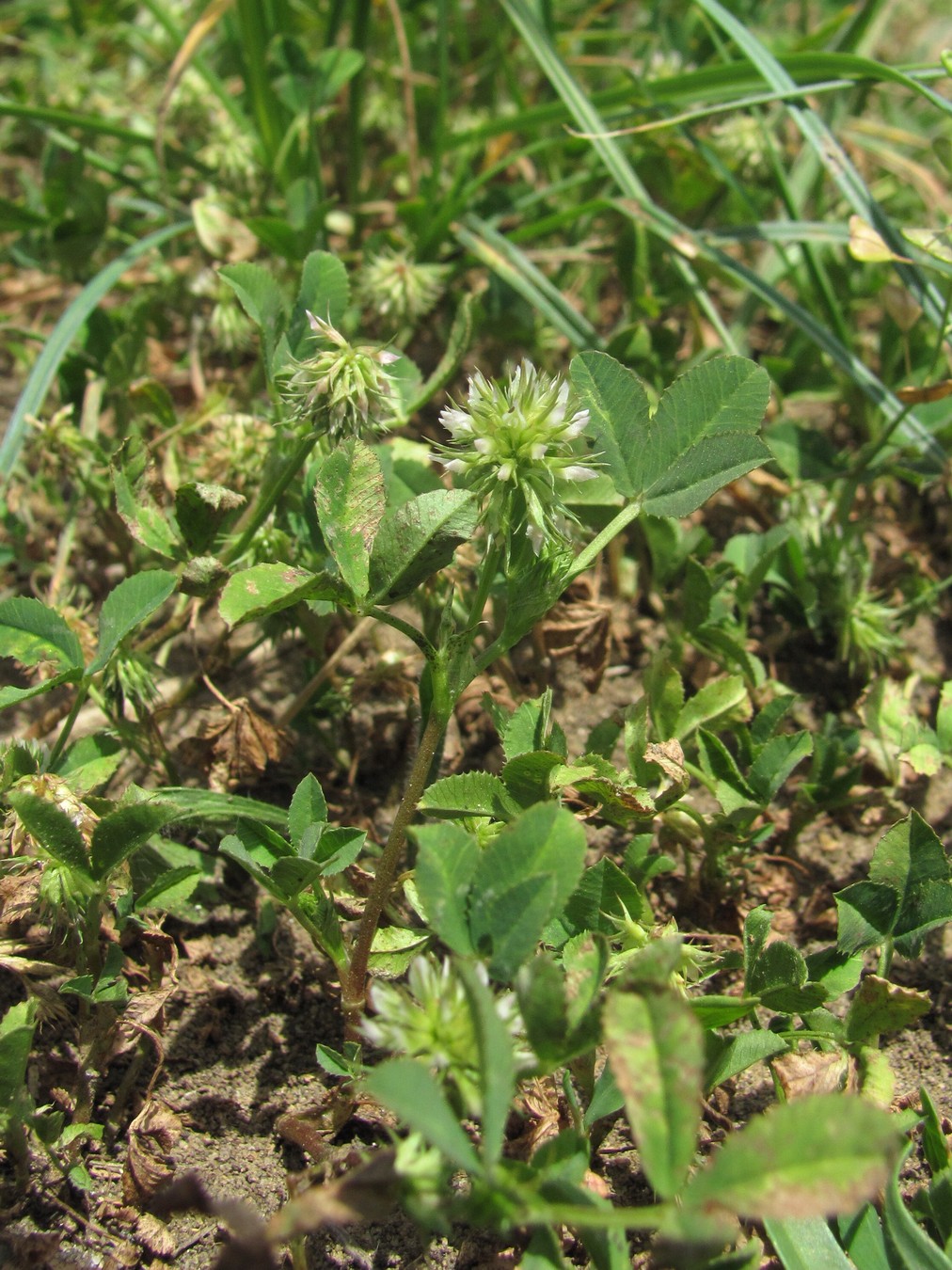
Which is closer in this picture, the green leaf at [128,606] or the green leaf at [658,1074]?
the green leaf at [658,1074]

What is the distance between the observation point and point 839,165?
2371 mm

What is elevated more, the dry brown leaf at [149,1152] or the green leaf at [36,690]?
the green leaf at [36,690]

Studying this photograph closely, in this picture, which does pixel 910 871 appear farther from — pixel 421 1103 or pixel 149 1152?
pixel 149 1152

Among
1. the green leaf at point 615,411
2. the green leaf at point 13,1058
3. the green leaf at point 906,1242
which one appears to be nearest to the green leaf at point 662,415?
the green leaf at point 615,411

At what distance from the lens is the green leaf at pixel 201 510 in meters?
1.75

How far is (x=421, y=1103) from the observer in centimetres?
108

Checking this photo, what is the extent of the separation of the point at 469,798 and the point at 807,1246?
741 mm

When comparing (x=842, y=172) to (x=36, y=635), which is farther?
(x=842, y=172)

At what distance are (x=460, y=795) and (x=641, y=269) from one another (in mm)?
1628

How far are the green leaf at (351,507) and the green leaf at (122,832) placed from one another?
421 mm

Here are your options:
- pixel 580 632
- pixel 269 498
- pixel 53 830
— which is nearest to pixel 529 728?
pixel 580 632

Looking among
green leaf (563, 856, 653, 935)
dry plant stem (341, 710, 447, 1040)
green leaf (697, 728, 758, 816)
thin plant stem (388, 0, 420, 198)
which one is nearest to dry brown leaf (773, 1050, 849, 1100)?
green leaf (563, 856, 653, 935)

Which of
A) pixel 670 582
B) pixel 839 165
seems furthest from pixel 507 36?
pixel 670 582

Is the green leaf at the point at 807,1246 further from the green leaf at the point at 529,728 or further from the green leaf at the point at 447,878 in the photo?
the green leaf at the point at 529,728
